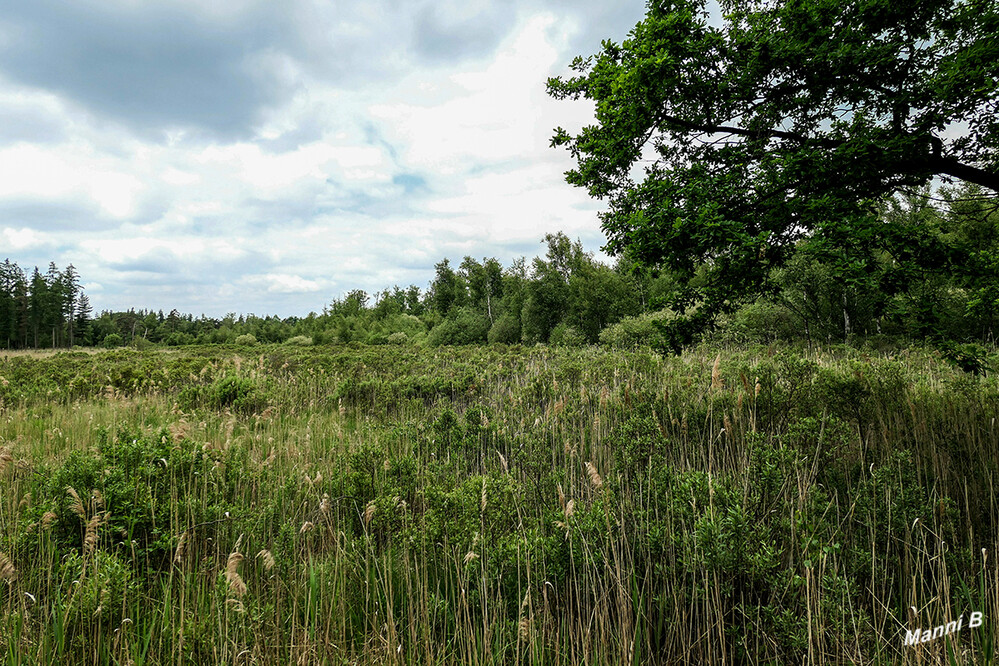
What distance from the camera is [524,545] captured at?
288cm

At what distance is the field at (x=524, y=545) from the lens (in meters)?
2.43

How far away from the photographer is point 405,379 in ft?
34.0

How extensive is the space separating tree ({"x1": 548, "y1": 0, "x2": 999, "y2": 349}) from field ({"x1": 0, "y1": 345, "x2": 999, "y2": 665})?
1839 mm

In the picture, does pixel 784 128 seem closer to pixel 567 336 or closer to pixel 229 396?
pixel 229 396

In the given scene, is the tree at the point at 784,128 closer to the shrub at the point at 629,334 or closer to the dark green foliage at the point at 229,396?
the dark green foliage at the point at 229,396

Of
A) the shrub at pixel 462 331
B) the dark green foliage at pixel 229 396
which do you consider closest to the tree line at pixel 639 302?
the shrub at pixel 462 331

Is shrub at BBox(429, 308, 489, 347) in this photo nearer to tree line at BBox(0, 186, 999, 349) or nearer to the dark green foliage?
tree line at BBox(0, 186, 999, 349)

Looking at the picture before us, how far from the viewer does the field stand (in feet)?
7.96

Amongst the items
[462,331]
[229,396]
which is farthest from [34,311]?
[229,396]

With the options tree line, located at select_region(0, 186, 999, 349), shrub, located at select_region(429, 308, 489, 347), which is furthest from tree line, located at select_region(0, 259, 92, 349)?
shrub, located at select_region(429, 308, 489, 347)

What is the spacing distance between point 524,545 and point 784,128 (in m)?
6.48

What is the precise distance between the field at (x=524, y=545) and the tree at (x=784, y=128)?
184 cm

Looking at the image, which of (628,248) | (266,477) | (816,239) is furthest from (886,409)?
(266,477)

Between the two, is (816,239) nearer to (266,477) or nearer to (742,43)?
(742,43)
